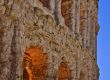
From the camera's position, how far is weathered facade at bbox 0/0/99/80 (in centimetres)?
945

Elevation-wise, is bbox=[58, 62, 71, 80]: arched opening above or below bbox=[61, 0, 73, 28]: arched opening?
below

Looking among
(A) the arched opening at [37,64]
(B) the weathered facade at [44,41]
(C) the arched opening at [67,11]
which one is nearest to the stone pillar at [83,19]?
(B) the weathered facade at [44,41]

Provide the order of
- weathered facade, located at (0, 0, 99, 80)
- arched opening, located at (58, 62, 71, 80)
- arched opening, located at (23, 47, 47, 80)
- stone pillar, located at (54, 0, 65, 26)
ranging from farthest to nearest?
arched opening, located at (58, 62, 71, 80) → stone pillar, located at (54, 0, 65, 26) → arched opening, located at (23, 47, 47, 80) → weathered facade, located at (0, 0, 99, 80)

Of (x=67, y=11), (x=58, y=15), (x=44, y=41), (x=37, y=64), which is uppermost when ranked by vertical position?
(x=67, y=11)

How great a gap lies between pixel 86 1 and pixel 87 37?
5.76ft

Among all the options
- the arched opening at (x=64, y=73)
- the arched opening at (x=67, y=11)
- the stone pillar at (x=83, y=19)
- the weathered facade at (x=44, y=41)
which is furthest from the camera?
the stone pillar at (x=83, y=19)

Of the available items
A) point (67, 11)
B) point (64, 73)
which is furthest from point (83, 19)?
point (64, 73)

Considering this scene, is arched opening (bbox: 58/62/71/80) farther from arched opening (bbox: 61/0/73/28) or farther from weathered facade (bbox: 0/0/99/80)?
arched opening (bbox: 61/0/73/28)

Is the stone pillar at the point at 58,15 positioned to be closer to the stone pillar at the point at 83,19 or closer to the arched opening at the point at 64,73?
the arched opening at the point at 64,73

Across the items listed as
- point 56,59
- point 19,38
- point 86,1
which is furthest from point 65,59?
point 86,1

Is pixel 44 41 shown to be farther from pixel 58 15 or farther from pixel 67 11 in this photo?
pixel 67 11

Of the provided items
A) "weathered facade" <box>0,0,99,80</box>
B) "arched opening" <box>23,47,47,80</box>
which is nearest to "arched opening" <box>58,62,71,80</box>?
"weathered facade" <box>0,0,99,80</box>

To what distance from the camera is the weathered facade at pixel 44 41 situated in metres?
9.45

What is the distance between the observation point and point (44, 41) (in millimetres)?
Result: 11258
